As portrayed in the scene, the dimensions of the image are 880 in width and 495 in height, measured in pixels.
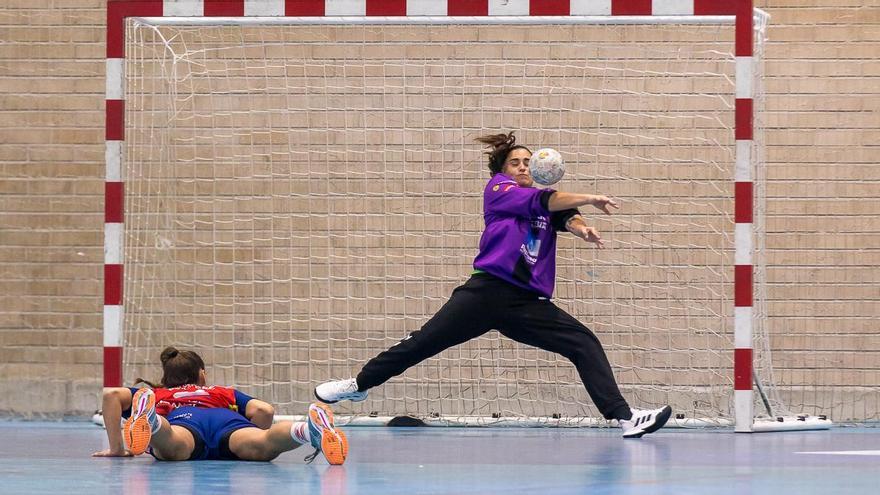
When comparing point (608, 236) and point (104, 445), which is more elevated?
point (608, 236)

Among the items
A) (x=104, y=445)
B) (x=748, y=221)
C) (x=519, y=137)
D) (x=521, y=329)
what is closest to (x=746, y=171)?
(x=748, y=221)

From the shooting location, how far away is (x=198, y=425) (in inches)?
281

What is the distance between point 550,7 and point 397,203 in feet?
8.51

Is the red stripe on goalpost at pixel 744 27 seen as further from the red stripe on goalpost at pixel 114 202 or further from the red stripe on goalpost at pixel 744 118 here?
the red stripe on goalpost at pixel 114 202

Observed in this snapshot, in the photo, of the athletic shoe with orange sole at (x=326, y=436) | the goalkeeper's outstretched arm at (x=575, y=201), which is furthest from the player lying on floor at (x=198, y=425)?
the goalkeeper's outstretched arm at (x=575, y=201)

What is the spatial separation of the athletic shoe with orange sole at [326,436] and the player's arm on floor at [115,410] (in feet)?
3.55

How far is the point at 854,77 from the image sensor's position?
36.2ft

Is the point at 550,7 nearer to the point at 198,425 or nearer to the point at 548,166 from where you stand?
the point at 548,166

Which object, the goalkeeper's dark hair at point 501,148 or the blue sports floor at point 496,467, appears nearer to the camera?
the blue sports floor at point 496,467

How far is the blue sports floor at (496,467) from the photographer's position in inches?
234

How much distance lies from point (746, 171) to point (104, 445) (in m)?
4.29

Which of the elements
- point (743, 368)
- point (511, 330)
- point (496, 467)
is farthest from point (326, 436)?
point (743, 368)

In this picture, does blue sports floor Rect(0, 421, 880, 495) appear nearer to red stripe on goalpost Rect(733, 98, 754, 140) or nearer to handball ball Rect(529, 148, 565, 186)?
handball ball Rect(529, 148, 565, 186)

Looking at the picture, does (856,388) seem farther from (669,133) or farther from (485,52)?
(485,52)
